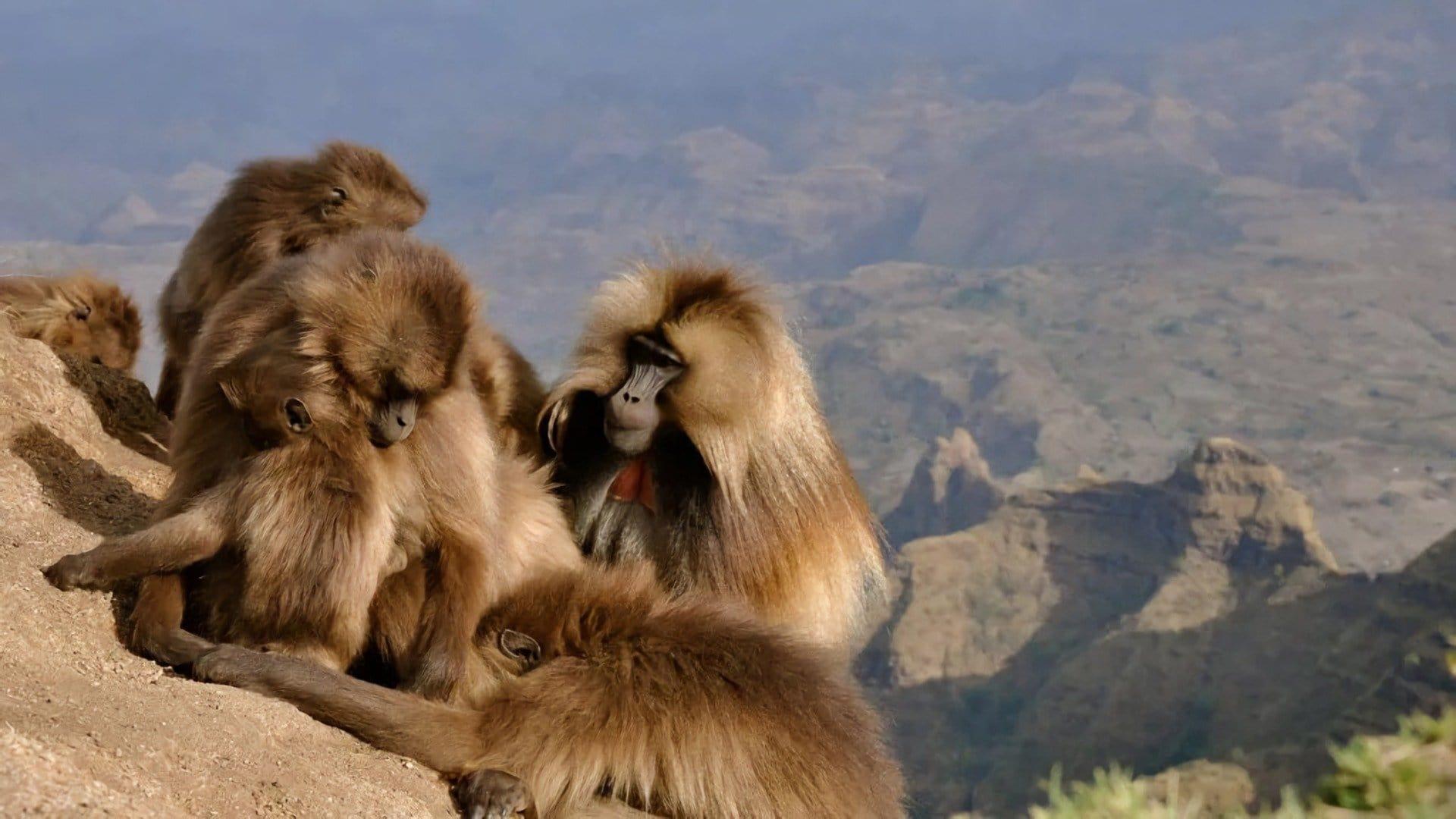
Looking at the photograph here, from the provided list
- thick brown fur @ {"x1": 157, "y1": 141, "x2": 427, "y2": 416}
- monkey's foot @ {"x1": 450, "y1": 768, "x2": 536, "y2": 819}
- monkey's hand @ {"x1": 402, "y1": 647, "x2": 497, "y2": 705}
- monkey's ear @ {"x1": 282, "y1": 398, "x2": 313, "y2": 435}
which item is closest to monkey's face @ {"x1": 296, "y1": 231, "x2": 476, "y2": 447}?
monkey's ear @ {"x1": 282, "y1": 398, "x2": 313, "y2": 435}

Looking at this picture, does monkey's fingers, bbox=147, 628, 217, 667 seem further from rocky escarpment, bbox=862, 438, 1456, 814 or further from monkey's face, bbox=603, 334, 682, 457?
rocky escarpment, bbox=862, 438, 1456, 814

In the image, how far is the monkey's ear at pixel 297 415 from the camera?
13.2 ft

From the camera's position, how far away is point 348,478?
13.4 ft

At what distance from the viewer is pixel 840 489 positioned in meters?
6.00

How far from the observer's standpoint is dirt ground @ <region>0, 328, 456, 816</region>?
3.01 meters

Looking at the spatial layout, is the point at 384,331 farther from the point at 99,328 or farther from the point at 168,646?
the point at 99,328

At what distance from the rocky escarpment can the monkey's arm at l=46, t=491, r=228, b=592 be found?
37.3 meters

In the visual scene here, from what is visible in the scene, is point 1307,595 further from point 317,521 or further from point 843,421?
point 843,421

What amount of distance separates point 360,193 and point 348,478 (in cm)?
362

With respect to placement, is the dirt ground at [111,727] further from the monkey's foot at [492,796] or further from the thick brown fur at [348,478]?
the thick brown fur at [348,478]

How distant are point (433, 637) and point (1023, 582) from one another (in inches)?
2813

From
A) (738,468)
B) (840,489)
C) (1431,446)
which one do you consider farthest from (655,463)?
(1431,446)

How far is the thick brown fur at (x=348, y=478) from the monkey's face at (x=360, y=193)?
9.41 ft

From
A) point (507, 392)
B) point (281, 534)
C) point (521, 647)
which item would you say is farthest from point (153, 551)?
point (507, 392)
